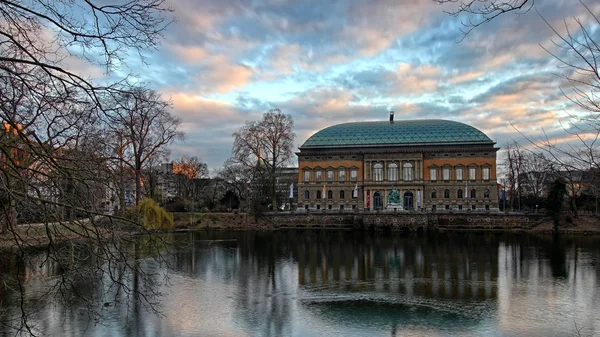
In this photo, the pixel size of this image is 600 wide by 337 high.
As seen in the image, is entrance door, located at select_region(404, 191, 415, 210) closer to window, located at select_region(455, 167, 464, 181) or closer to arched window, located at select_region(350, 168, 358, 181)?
window, located at select_region(455, 167, 464, 181)

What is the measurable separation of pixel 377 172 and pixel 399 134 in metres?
6.25

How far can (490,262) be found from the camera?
2733 centimetres

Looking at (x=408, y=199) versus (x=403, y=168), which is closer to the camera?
(x=403, y=168)

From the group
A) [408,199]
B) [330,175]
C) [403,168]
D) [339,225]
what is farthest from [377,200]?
[339,225]

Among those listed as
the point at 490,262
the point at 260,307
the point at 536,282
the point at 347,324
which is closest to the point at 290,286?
the point at 260,307

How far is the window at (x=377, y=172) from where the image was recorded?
65.8 m

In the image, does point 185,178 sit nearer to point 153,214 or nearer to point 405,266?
point 153,214

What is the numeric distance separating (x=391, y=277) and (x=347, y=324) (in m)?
8.43

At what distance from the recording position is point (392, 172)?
6562 cm

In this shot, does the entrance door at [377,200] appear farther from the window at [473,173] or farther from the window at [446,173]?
the window at [473,173]

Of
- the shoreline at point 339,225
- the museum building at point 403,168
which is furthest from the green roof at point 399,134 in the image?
the shoreline at point 339,225

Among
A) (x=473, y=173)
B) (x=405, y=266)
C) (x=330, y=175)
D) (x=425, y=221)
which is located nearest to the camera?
(x=405, y=266)

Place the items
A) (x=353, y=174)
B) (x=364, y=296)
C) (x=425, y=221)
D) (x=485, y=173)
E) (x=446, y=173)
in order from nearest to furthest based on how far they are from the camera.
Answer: (x=364, y=296), (x=425, y=221), (x=485, y=173), (x=446, y=173), (x=353, y=174)

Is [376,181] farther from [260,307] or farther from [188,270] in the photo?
[260,307]
